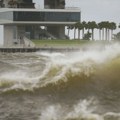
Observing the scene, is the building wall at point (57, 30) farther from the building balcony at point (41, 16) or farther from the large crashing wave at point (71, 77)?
the large crashing wave at point (71, 77)

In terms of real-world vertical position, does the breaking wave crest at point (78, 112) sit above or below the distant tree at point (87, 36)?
above

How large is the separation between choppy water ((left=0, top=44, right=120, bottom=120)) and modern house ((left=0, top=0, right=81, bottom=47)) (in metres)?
129

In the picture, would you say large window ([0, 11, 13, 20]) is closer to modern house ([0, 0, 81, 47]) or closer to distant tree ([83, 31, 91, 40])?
modern house ([0, 0, 81, 47])

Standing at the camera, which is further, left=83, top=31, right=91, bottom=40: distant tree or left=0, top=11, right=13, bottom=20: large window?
left=83, top=31, right=91, bottom=40: distant tree

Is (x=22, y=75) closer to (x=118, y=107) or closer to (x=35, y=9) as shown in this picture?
(x=118, y=107)

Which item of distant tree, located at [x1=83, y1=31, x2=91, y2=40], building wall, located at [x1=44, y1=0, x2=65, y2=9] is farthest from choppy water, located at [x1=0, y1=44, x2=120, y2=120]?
distant tree, located at [x1=83, y1=31, x2=91, y2=40]

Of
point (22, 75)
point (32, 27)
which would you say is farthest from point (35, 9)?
point (22, 75)

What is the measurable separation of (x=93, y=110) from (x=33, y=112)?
1207 millimetres

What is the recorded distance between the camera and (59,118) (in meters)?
11.4

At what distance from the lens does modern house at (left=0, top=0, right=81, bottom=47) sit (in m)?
145

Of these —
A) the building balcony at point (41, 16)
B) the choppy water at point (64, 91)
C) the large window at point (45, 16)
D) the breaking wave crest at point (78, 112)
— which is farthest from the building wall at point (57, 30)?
the breaking wave crest at point (78, 112)

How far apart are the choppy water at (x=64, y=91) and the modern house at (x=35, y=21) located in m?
129

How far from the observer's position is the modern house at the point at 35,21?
145000mm

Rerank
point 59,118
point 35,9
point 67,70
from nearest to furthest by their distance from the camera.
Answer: point 59,118 < point 67,70 < point 35,9
